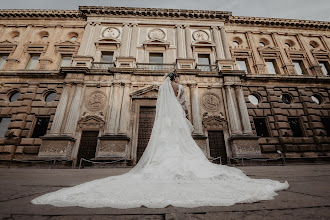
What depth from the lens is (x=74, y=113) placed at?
923cm

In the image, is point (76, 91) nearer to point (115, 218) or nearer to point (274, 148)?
point (115, 218)

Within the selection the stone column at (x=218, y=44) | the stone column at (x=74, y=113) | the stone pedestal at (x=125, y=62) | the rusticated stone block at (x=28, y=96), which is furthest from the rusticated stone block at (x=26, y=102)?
the stone column at (x=218, y=44)

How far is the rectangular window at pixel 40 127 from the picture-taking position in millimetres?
9531

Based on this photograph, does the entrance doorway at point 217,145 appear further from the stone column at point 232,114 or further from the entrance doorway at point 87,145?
the entrance doorway at point 87,145

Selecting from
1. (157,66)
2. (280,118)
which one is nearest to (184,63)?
(157,66)

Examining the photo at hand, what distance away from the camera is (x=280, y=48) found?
1359 centimetres

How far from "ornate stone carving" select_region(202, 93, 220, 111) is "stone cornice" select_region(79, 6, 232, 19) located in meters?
8.15

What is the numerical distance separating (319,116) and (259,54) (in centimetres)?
644

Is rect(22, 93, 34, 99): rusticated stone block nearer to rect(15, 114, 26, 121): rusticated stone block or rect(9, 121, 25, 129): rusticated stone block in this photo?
rect(15, 114, 26, 121): rusticated stone block

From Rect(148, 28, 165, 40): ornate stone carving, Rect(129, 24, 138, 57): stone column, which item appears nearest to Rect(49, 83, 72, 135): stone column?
Rect(129, 24, 138, 57): stone column

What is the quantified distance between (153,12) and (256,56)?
9736 mm

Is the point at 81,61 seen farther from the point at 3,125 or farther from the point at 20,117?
the point at 3,125

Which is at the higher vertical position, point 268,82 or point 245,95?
point 268,82

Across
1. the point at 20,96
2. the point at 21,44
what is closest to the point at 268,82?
the point at 20,96
